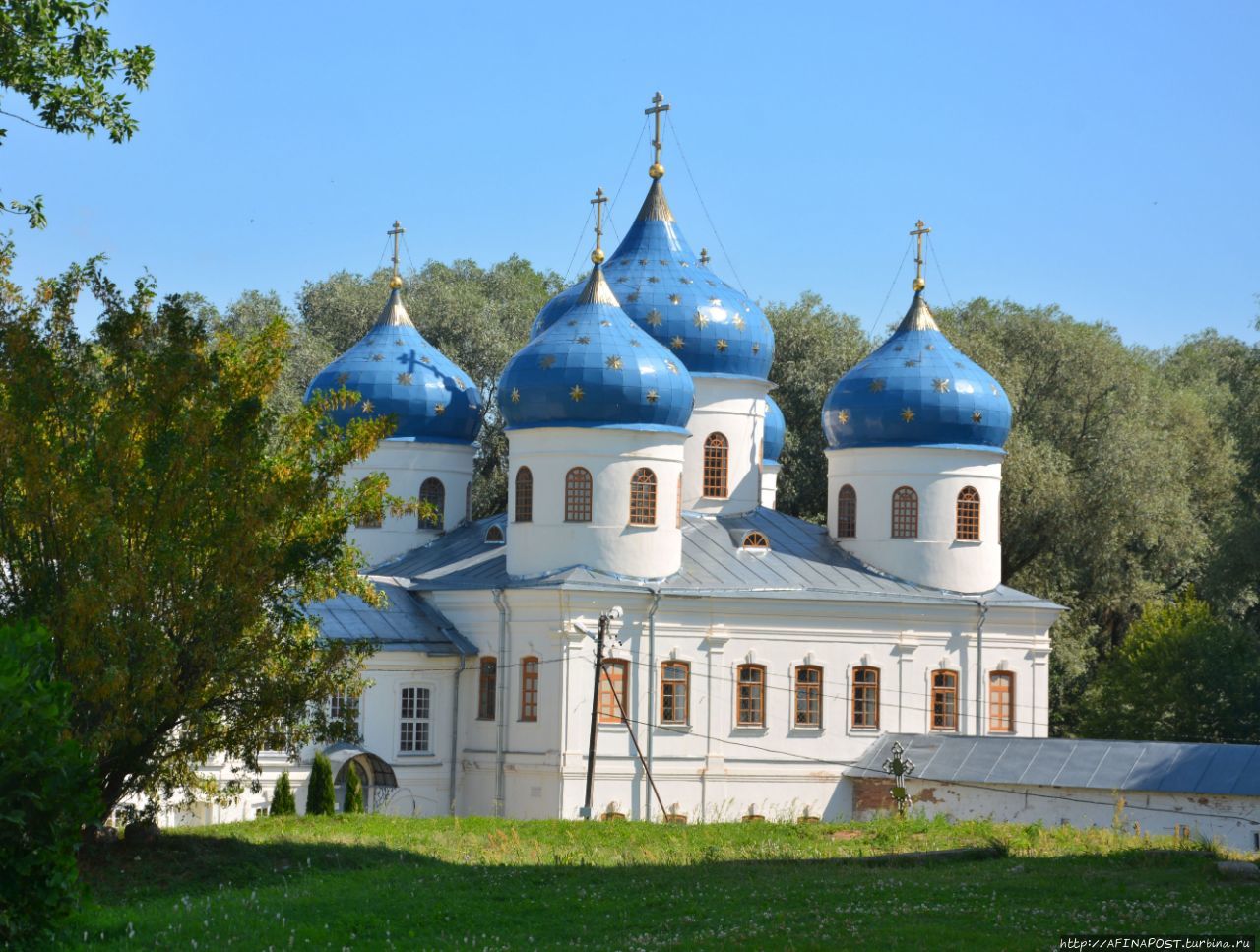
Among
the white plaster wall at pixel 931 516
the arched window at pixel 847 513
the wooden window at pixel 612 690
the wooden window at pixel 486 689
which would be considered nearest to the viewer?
the wooden window at pixel 612 690

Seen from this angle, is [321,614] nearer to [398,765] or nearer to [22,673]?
[398,765]

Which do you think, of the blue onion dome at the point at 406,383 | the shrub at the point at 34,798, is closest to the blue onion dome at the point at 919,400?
the blue onion dome at the point at 406,383

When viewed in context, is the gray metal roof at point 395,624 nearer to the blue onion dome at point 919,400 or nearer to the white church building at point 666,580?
the white church building at point 666,580

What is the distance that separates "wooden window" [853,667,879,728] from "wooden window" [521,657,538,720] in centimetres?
576

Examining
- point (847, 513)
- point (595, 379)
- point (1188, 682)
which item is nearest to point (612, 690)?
point (595, 379)

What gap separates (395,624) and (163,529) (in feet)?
44.0

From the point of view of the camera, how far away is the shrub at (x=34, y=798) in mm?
12594

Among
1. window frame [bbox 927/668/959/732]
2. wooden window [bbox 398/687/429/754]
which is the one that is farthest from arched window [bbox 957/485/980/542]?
wooden window [bbox 398/687/429/754]

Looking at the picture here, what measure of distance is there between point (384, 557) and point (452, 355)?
12.3 meters

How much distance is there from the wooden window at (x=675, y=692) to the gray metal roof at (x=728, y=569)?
1297 millimetres

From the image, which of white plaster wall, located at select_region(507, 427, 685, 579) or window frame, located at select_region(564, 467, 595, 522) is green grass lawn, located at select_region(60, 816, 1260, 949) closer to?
white plaster wall, located at select_region(507, 427, 685, 579)

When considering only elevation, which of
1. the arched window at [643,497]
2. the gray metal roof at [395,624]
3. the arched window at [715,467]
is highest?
the arched window at [715,467]

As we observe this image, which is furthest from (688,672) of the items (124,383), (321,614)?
(124,383)

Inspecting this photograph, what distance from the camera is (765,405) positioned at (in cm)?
3788
